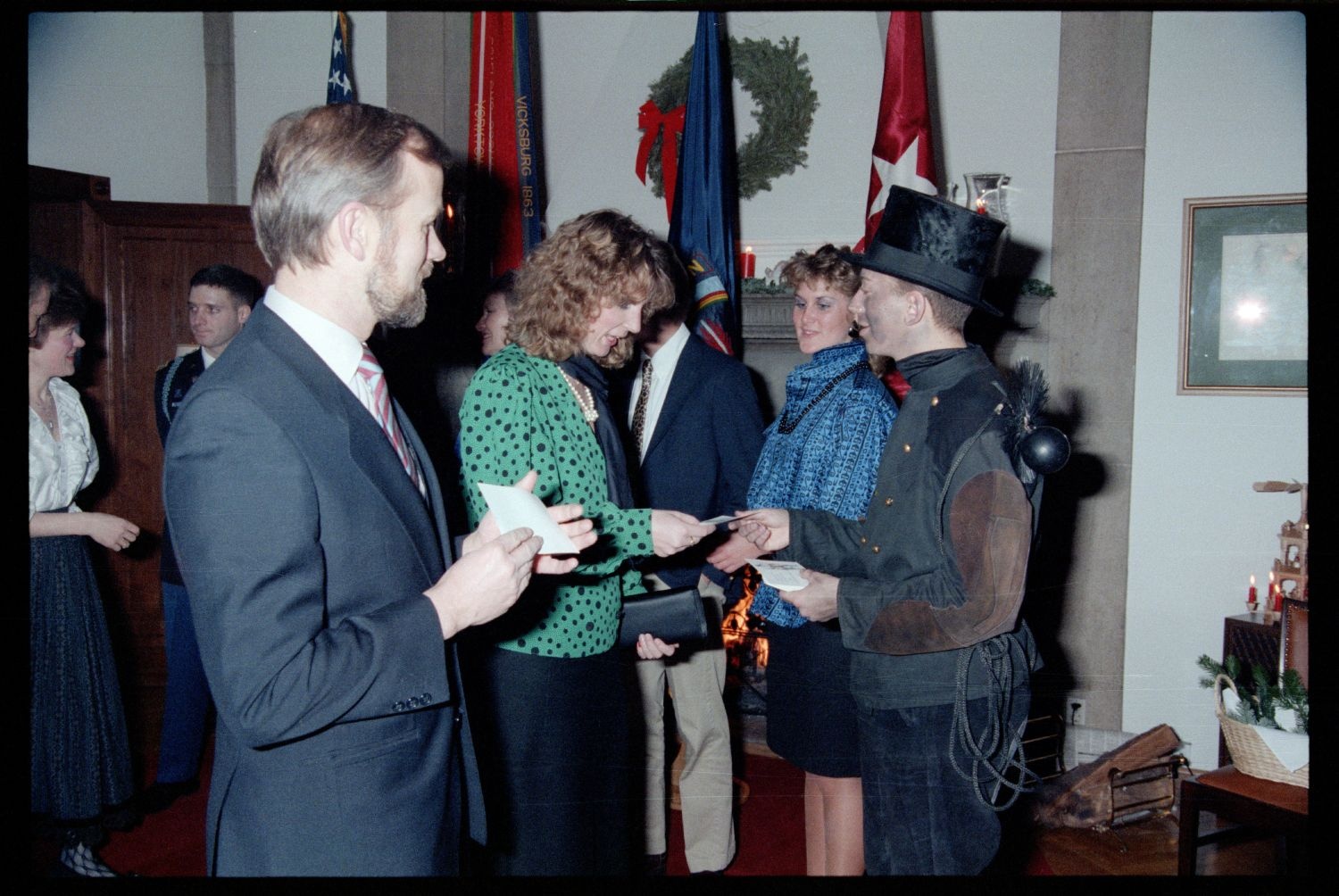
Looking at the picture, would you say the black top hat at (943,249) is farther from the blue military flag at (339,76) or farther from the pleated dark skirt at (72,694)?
the blue military flag at (339,76)

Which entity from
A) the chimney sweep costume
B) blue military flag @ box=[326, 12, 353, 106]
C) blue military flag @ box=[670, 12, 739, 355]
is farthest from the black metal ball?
blue military flag @ box=[326, 12, 353, 106]

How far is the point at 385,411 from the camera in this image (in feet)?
3.89

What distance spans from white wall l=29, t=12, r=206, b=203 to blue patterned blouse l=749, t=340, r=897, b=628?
177cm

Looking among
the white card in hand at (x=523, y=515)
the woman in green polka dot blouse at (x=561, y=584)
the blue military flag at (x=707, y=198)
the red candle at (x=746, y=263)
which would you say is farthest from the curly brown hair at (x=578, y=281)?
the red candle at (x=746, y=263)

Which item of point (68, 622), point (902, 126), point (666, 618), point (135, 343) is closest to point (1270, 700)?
point (666, 618)

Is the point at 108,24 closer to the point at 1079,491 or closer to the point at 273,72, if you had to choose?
the point at 273,72

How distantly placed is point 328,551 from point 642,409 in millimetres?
1689

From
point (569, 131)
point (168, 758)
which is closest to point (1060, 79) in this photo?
point (569, 131)

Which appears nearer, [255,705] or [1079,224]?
[255,705]

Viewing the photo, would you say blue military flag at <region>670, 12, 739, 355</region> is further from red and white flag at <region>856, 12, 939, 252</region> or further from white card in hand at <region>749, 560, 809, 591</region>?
white card in hand at <region>749, 560, 809, 591</region>

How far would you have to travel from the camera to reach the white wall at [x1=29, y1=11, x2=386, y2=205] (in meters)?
1.76

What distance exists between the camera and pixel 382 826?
107cm

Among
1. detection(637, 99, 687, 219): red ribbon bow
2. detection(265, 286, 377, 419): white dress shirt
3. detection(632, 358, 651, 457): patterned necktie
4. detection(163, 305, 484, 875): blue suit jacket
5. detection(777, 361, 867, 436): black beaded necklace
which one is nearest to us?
detection(163, 305, 484, 875): blue suit jacket

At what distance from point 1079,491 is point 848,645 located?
1880mm
